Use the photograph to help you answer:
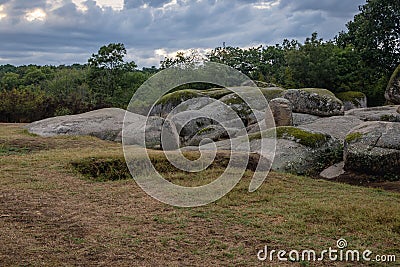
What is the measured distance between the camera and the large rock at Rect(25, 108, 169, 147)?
54.4 feet

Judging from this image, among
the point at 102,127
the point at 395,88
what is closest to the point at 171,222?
the point at 102,127


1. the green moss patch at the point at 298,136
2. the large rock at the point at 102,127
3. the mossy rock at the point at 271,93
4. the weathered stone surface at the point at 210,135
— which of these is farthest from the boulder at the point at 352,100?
the green moss patch at the point at 298,136

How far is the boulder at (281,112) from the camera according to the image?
16.8 m

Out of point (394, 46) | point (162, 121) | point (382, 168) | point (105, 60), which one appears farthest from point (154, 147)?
point (105, 60)

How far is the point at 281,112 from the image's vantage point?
1686cm

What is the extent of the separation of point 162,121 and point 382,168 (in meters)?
8.20

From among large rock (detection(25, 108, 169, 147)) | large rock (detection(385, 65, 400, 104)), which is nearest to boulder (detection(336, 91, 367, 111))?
large rock (detection(385, 65, 400, 104))

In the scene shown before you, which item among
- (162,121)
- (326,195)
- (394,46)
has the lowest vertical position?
(326,195)

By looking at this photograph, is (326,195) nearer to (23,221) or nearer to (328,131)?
(23,221)

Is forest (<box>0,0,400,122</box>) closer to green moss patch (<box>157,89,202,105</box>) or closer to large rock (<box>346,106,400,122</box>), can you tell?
green moss patch (<box>157,89,202,105</box>)

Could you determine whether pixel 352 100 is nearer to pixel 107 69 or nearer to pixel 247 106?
pixel 247 106

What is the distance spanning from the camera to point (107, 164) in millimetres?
10594

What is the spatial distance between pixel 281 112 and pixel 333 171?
4.68 m

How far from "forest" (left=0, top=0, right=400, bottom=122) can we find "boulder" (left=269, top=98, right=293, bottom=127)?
1328 cm
